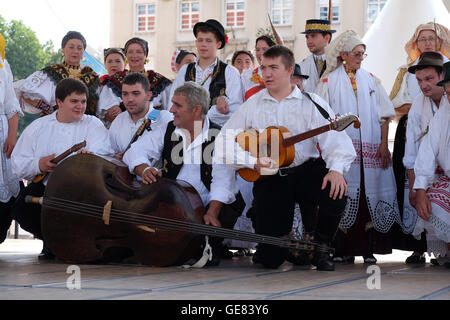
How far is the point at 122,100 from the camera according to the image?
6574mm

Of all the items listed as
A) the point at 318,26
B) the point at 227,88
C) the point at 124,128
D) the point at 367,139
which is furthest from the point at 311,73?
the point at 124,128

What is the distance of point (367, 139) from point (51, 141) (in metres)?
2.41

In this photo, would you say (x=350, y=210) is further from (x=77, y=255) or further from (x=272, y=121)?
(x=77, y=255)

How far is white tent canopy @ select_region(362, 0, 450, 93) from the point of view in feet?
28.4

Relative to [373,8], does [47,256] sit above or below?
below

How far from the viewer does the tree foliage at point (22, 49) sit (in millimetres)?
45812

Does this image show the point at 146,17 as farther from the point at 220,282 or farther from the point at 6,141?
the point at 220,282

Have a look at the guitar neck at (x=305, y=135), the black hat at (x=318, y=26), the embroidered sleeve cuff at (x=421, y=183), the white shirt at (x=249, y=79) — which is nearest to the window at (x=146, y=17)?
the white shirt at (x=249, y=79)

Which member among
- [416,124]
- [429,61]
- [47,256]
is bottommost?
[47,256]

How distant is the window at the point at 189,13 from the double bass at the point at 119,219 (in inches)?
1177

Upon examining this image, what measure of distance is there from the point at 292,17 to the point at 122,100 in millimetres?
27005

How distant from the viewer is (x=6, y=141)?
600 cm
